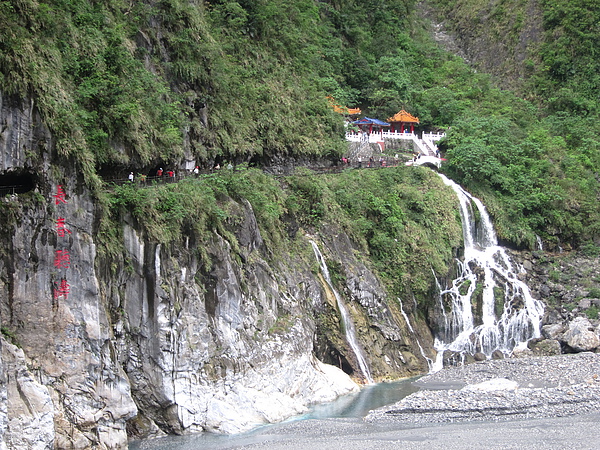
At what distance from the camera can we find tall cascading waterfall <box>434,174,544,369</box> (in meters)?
39.2

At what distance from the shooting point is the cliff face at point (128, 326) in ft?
73.6

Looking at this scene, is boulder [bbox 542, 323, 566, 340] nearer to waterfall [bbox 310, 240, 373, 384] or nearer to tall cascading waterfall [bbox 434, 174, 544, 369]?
tall cascading waterfall [bbox 434, 174, 544, 369]

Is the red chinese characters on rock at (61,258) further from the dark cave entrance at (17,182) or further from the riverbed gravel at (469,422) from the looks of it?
the riverbed gravel at (469,422)

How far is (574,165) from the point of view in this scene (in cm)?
5338

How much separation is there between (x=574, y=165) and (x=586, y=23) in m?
20.3

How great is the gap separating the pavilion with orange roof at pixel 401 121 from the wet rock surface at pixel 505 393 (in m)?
23.0

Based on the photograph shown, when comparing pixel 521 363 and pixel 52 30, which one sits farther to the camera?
pixel 521 363

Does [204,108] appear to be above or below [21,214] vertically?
above

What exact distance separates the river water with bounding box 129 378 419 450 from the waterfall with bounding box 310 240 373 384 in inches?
33.8

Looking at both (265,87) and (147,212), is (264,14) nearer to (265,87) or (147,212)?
(265,87)

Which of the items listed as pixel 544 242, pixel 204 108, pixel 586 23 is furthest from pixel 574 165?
pixel 204 108

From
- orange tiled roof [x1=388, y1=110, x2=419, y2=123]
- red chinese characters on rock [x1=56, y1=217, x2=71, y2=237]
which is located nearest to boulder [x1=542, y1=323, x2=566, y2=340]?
orange tiled roof [x1=388, y1=110, x2=419, y2=123]

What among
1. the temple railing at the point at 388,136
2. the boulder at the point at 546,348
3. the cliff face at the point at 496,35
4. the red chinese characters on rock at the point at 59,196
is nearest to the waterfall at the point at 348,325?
the boulder at the point at 546,348

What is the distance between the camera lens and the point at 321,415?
A: 28.6 meters
